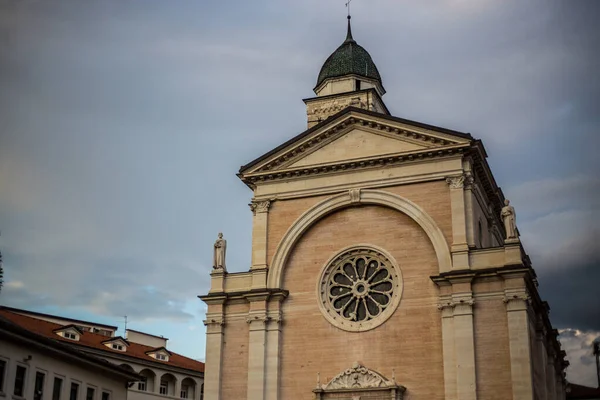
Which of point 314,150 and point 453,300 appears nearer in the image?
point 453,300

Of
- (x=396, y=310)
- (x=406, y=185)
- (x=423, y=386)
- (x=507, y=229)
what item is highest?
(x=406, y=185)

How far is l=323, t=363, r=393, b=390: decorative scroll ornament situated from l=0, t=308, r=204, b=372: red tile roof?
63.8 feet

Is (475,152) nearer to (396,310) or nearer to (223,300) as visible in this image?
(396,310)

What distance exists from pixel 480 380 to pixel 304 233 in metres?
11.2

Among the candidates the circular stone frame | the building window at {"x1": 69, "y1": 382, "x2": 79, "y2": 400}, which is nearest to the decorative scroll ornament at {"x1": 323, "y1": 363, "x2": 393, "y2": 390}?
the circular stone frame

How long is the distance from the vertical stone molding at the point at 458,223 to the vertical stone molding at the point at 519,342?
8.27ft

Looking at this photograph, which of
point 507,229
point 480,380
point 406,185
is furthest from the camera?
point 406,185

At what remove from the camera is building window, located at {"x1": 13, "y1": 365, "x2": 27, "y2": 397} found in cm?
3838

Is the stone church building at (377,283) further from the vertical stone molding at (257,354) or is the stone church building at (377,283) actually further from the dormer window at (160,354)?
the dormer window at (160,354)

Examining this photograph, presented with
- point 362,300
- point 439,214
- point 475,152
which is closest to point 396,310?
point 362,300

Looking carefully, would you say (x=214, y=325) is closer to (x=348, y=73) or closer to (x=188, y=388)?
(x=348, y=73)

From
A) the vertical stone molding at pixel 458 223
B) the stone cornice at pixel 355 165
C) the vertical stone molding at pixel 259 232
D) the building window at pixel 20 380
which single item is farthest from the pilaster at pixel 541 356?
the building window at pixel 20 380

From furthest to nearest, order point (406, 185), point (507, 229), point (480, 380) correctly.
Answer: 1. point (406, 185)
2. point (507, 229)
3. point (480, 380)

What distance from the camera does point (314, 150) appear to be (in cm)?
4306
